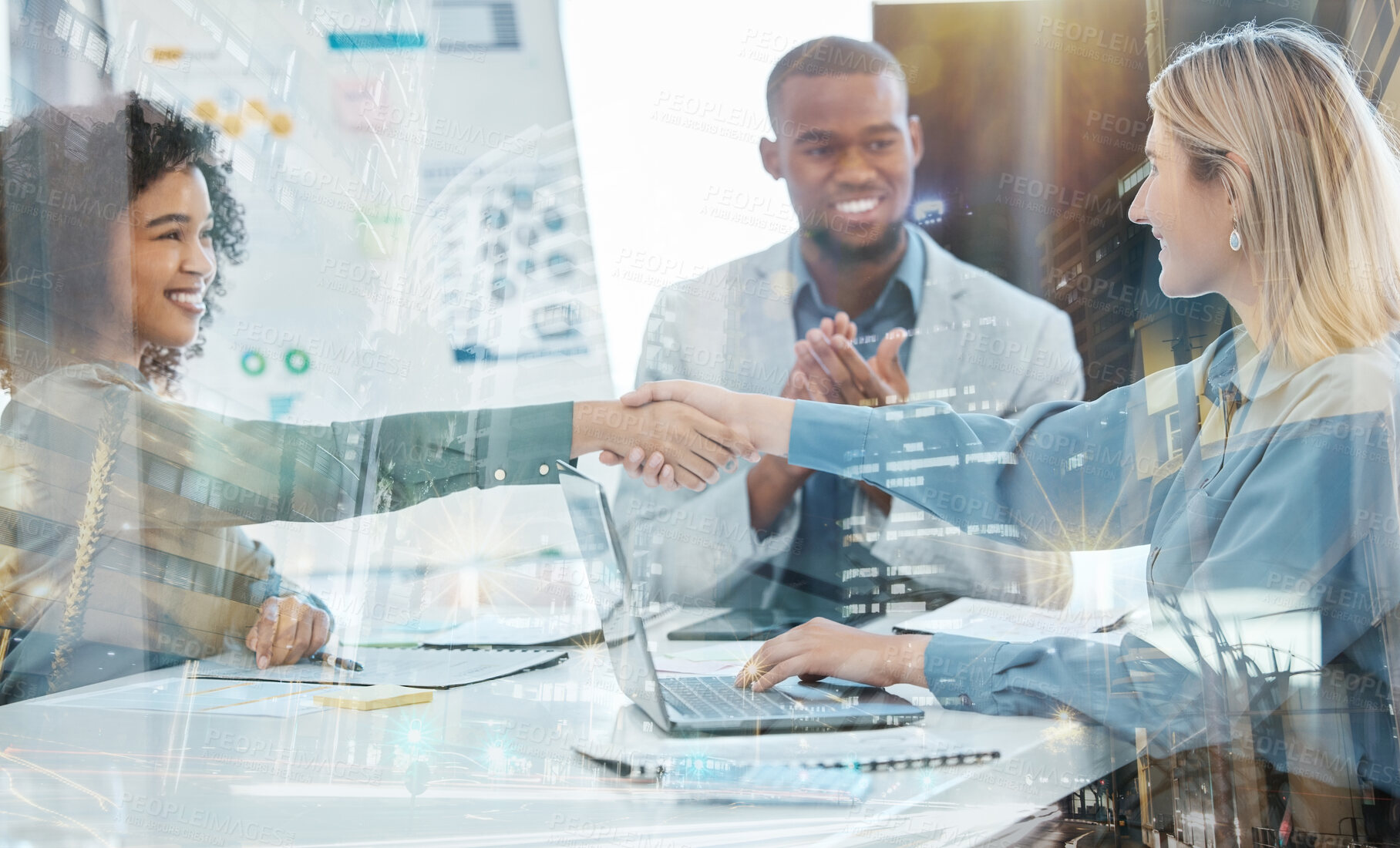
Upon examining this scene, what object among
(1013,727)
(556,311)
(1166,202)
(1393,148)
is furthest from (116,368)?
(1393,148)

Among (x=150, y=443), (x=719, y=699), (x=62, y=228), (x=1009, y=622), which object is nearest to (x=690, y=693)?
(x=719, y=699)

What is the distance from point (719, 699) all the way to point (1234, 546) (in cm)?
45

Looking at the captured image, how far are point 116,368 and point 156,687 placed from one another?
1.24 feet

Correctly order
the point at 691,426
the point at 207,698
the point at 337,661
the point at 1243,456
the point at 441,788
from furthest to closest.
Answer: the point at 691,426 < the point at 337,661 < the point at 207,698 < the point at 1243,456 < the point at 441,788

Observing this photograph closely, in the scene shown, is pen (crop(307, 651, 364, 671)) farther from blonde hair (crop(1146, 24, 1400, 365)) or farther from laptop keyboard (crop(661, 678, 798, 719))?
blonde hair (crop(1146, 24, 1400, 365))

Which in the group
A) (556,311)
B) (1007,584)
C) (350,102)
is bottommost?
(1007,584)

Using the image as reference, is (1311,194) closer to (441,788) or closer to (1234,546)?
(1234,546)

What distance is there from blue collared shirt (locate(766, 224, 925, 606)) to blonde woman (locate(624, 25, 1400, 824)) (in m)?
0.28

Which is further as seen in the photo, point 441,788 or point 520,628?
point 520,628

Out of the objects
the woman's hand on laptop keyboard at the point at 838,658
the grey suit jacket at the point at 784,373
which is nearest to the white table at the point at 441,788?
the woman's hand on laptop keyboard at the point at 838,658

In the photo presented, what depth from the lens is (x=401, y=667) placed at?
0.81 metres

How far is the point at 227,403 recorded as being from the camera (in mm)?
913

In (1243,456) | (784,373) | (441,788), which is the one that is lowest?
(441,788)

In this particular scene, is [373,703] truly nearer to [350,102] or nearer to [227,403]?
[227,403]
